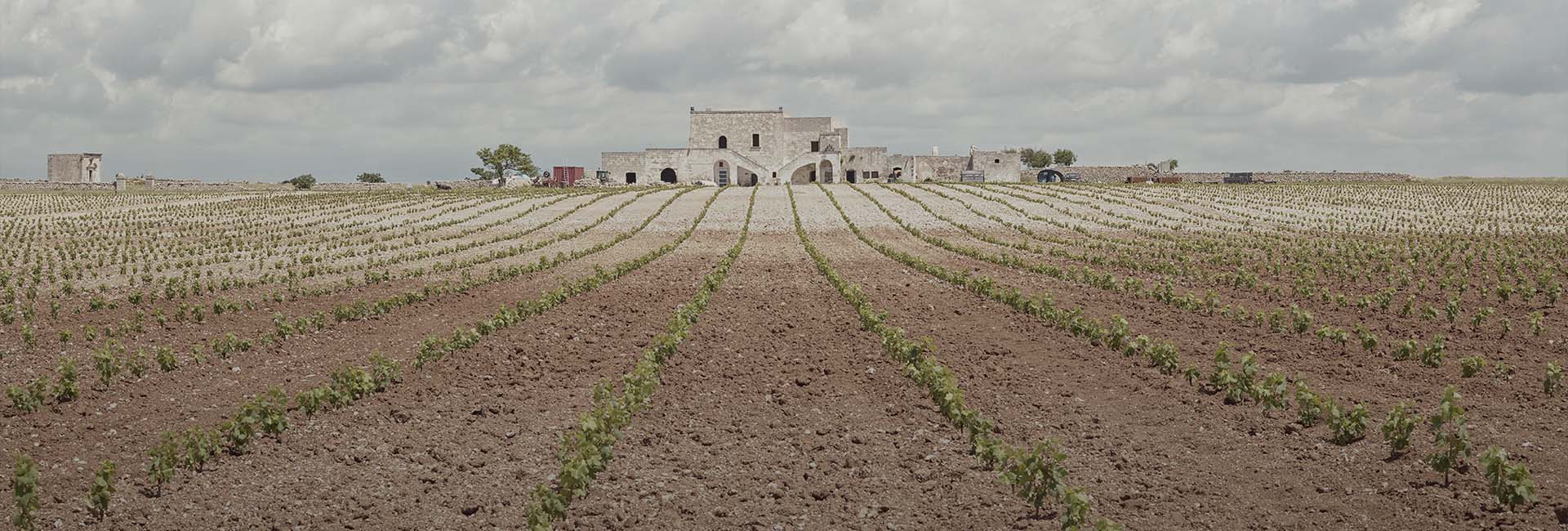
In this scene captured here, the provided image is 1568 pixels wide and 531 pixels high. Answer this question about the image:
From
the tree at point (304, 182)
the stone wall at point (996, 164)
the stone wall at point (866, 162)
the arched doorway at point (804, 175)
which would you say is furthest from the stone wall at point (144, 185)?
the stone wall at point (996, 164)

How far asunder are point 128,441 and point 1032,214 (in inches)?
1655

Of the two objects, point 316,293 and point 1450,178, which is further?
point 1450,178

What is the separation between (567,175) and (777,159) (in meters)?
17.7

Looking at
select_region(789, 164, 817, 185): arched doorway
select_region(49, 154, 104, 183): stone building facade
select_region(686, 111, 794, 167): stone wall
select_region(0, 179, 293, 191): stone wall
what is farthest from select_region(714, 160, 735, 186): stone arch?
select_region(49, 154, 104, 183): stone building facade

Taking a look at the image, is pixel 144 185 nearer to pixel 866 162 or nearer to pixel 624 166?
pixel 624 166

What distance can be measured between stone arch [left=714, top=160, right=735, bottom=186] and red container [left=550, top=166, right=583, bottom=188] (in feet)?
31.9

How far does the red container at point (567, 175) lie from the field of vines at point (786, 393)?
55.6m

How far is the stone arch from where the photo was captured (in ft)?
292

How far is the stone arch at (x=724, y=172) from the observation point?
292 feet

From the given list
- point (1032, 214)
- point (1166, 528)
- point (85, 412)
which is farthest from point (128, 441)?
point (1032, 214)

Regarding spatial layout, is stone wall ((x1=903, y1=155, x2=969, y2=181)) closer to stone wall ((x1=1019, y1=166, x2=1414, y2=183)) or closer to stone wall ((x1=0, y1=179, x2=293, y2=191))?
stone wall ((x1=1019, y1=166, x2=1414, y2=183))

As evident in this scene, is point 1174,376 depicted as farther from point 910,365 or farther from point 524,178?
point 524,178

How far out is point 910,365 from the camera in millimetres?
14516

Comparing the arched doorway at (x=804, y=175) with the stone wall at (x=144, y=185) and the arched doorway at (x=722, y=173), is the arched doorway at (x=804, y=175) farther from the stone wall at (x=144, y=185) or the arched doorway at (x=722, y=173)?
the stone wall at (x=144, y=185)
